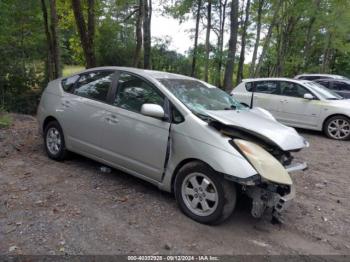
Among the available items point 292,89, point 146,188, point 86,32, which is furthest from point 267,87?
point 146,188

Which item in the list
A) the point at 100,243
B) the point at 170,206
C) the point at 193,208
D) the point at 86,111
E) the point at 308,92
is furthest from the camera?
the point at 308,92

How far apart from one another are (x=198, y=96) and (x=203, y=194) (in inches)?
58.3

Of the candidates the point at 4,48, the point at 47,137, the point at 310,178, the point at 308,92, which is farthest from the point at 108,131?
the point at 4,48

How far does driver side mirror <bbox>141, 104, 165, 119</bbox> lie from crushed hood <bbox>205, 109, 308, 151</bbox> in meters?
0.57

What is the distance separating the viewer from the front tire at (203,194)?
3561 millimetres

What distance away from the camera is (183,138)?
3908 mm

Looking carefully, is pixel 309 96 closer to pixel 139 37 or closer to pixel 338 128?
pixel 338 128

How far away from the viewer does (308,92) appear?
Result: 9.38 metres

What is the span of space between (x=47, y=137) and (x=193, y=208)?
3.13m

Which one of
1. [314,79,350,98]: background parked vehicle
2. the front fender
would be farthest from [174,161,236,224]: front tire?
[314,79,350,98]: background parked vehicle

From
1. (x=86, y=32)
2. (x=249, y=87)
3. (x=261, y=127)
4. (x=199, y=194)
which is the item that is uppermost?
(x=86, y=32)

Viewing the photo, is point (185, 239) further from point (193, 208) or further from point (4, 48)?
point (4, 48)

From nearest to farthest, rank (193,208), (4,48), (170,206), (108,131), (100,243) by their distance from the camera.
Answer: (100,243), (193,208), (170,206), (108,131), (4,48)

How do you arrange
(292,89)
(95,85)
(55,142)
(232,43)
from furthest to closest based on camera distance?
1. (232,43)
2. (292,89)
3. (55,142)
4. (95,85)
